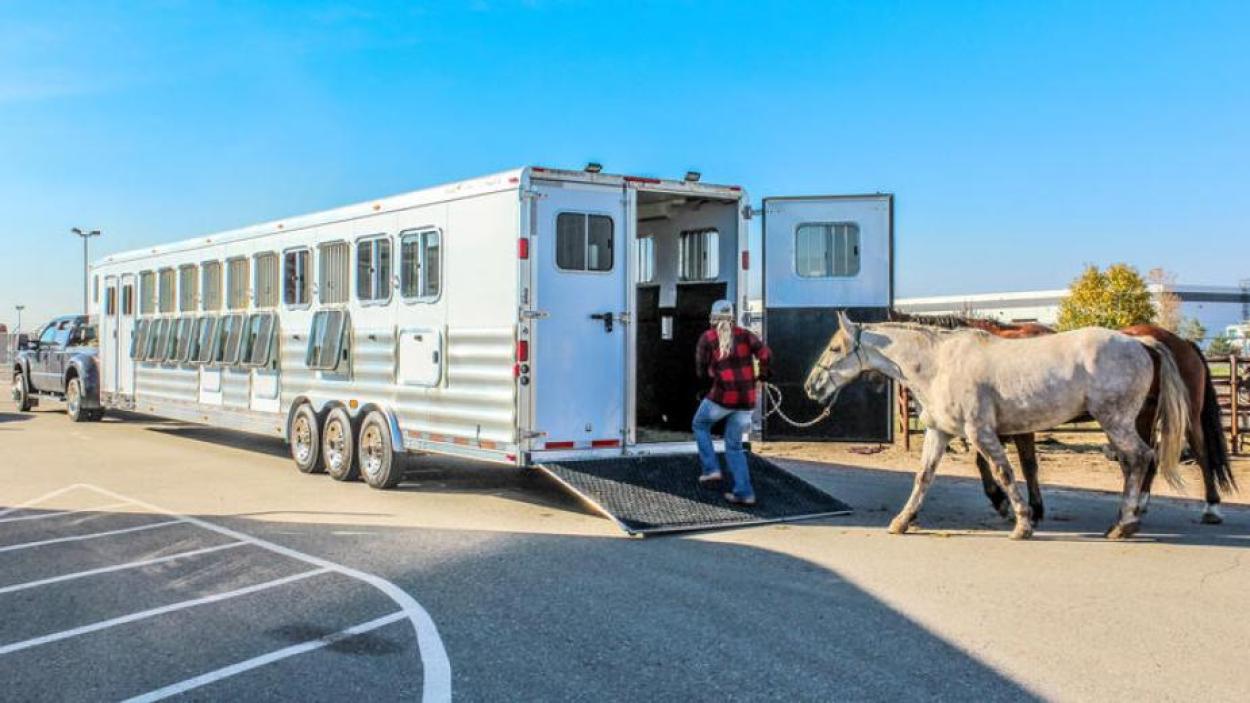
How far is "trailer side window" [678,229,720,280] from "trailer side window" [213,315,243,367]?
639 cm

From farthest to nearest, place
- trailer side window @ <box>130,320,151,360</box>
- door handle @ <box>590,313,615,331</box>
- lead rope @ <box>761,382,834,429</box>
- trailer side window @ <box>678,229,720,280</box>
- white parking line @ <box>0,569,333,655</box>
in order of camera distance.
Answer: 1. trailer side window @ <box>130,320,151,360</box>
2. lead rope @ <box>761,382,834,429</box>
3. trailer side window @ <box>678,229,720,280</box>
4. door handle @ <box>590,313,615,331</box>
5. white parking line @ <box>0,569,333,655</box>

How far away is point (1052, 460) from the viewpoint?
14.1 meters

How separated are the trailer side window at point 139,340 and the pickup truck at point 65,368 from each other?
245 centimetres

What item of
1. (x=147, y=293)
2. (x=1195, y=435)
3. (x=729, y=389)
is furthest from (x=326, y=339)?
(x=1195, y=435)

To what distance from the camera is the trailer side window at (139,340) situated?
16391 mm

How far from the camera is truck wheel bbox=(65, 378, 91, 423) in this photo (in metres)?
19.3

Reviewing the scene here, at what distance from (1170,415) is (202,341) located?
12.3 meters

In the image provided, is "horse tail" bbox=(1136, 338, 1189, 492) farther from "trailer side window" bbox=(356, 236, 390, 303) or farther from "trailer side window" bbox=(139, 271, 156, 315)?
"trailer side window" bbox=(139, 271, 156, 315)

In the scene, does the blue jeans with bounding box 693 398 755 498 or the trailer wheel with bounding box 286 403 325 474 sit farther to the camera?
the trailer wheel with bounding box 286 403 325 474

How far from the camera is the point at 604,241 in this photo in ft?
31.4

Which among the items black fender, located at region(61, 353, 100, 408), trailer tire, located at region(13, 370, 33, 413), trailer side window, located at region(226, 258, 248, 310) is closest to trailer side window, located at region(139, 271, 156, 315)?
trailer side window, located at region(226, 258, 248, 310)

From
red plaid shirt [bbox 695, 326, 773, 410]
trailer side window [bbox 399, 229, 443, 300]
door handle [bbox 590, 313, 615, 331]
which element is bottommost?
red plaid shirt [bbox 695, 326, 773, 410]

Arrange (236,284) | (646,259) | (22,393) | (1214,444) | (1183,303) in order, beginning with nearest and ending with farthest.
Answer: (1214,444) < (646,259) < (236,284) < (22,393) < (1183,303)

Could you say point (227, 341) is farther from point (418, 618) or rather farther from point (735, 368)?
point (418, 618)
